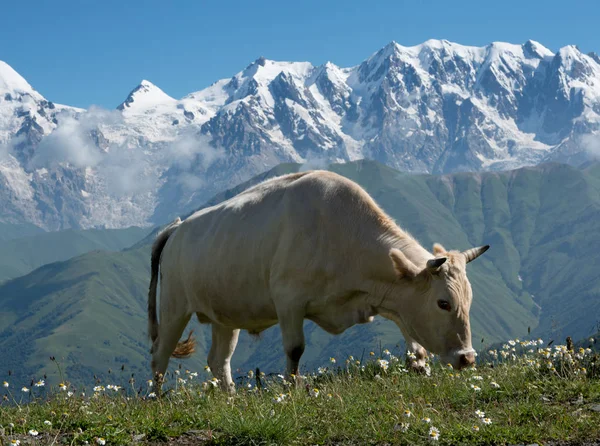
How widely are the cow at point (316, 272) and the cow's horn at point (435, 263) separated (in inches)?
0.7

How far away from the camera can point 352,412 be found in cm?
906

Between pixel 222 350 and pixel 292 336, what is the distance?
492 centimetres

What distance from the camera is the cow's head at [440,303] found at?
12.7 metres

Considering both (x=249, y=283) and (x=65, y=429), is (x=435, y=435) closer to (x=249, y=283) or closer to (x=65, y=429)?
(x=65, y=429)

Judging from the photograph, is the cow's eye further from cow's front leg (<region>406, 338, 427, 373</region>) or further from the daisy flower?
the daisy flower

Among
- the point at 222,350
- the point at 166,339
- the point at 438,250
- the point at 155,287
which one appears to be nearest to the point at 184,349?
the point at 166,339

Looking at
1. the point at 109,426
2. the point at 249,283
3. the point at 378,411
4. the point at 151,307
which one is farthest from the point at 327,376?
the point at 151,307

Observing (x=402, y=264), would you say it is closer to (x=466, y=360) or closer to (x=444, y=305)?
(x=444, y=305)

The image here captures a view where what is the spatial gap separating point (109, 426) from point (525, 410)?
4.85 metres

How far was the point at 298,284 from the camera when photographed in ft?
44.8

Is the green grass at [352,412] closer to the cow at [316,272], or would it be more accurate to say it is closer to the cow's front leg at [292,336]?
the cow's front leg at [292,336]

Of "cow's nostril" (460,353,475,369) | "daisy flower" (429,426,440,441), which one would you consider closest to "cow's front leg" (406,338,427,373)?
"cow's nostril" (460,353,475,369)

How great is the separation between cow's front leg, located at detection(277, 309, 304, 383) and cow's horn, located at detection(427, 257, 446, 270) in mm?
2495

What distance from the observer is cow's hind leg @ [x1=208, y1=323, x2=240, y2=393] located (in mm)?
17266
